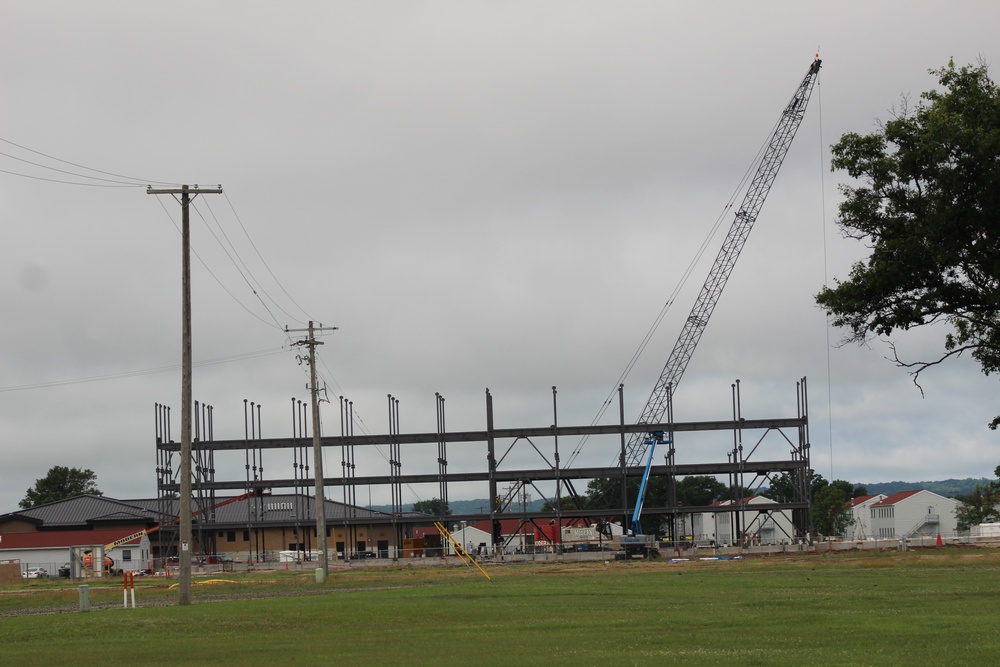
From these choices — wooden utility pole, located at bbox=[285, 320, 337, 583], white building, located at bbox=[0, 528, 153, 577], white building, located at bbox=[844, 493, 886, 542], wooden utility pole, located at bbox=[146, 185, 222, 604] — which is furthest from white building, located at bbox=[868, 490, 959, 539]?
wooden utility pole, located at bbox=[146, 185, 222, 604]

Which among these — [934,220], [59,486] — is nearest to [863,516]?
[59,486]

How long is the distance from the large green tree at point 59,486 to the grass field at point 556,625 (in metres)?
134

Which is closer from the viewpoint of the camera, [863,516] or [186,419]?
[186,419]

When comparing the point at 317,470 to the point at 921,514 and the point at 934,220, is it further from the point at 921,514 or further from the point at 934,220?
the point at 921,514

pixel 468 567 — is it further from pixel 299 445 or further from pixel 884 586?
pixel 884 586

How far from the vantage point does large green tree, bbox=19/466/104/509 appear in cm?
16838

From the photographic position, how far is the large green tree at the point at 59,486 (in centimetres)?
16838

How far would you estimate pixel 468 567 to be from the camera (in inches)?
2667

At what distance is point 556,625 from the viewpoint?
82.2 feet

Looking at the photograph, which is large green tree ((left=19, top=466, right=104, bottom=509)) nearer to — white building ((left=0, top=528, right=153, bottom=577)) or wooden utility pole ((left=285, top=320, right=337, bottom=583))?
white building ((left=0, top=528, right=153, bottom=577))

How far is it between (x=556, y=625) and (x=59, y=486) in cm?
15973

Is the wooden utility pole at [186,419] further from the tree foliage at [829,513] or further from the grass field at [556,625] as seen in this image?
the tree foliage at [829,513]

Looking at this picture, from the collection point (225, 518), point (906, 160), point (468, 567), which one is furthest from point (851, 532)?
point (906, 160)

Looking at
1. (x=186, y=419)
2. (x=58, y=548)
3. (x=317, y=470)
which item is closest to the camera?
(x=186, y=419)
